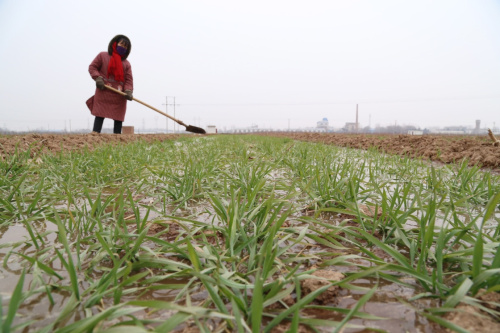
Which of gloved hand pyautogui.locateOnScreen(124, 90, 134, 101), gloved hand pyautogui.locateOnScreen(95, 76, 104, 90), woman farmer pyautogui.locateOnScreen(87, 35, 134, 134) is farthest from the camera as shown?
gloved hand pyautogui.locateOnScreen(124, 90, 134, 101)

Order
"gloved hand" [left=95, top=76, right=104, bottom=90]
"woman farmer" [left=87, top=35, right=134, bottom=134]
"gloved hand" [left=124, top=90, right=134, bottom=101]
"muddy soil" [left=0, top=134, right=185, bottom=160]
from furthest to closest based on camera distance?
"gloved hand" [left=124, top=90, right=134, bottom=101]
"woman farmer" [left=87, top=35, right=134, bottom=134]
"gloved hand" [left=95, top=76, right=104, bottom=90]
"muddy soil" [left=0, top=134, right=185, bottom=160]

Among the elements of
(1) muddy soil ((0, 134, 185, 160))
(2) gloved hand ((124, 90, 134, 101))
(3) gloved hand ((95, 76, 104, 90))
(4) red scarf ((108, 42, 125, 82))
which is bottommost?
(1) muddy soil ((0, 134, 185, 160))

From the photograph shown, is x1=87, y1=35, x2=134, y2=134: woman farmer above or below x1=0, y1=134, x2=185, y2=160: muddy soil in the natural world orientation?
above

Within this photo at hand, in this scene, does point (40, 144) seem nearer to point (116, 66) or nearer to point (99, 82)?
point (99, 82)

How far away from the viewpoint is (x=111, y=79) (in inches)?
257

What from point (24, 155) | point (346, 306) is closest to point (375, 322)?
point (346, 306)

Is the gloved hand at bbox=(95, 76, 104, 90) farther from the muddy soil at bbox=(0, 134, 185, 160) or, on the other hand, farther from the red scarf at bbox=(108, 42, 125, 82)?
the muddy soil at bbox=(0, 134, 185, 160)

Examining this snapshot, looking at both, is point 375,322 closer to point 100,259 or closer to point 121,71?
point 100,259

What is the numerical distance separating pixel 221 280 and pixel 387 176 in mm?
2302

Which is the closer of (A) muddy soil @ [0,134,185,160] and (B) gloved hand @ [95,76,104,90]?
(A) muddy soil @ [0,134,185,160]

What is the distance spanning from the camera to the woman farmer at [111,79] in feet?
20.5

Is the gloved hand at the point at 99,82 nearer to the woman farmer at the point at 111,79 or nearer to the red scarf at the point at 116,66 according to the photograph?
the woman farmer at the point at 111,79

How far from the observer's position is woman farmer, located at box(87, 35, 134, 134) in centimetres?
625

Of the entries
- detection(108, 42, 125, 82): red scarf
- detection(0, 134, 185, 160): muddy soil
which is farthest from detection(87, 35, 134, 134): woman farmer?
detection(0, 134, 185, 160): muddy soil
